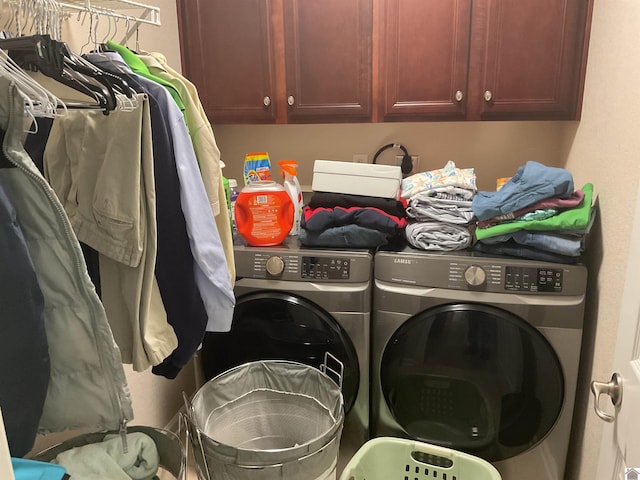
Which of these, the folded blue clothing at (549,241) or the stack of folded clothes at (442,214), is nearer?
the folded blue clothing at (549,241)

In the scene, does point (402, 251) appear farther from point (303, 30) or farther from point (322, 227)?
point (303, 30)

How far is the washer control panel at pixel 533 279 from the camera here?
5.07ft

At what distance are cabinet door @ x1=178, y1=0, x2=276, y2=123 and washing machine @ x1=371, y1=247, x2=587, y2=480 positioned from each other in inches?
35.4

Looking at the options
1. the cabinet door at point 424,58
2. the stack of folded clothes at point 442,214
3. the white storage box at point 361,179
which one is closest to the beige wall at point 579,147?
the cabinet door at point 424,58

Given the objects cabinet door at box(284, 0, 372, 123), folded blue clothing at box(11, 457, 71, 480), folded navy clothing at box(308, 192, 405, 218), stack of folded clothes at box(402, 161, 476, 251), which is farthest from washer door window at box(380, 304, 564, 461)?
folded blue clothing at box(11, 457, 71, 480)

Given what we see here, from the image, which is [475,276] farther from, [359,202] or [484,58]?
[484,58]

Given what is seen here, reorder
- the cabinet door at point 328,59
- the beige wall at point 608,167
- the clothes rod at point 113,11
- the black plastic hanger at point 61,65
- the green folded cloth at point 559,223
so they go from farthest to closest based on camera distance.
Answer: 1. the cabinet door at point 328,59
2. the green folded cloth at point 559,223
3. the beige wall at point 608,167
4. the clothes rod at point 113,11
5. the black plastic hanger at point 61,65

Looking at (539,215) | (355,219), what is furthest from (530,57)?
(355,219)

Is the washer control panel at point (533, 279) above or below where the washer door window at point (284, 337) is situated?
above

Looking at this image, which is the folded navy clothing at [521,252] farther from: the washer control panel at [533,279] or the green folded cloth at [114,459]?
the green folded cloth at [114,459]

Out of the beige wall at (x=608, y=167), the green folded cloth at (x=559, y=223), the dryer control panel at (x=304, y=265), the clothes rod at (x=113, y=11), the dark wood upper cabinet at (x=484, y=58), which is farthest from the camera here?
the dark wood upper cabinet at (x=484, y=58)

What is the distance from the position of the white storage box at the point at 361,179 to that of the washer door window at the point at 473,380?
1.55 feet

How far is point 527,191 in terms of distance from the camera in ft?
5.10

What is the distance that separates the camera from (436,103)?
1936 mm
